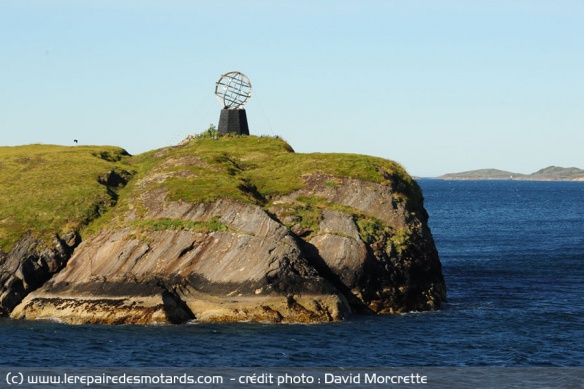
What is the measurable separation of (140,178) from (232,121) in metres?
19.2

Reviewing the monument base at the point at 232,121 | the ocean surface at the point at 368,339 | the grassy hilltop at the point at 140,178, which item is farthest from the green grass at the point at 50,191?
the monument base at the point at 232,121

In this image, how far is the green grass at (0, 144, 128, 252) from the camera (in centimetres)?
7106

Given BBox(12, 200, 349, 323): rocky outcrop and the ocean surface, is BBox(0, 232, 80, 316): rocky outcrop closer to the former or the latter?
BBox(12, 200, 349, 323): rocky outcrop

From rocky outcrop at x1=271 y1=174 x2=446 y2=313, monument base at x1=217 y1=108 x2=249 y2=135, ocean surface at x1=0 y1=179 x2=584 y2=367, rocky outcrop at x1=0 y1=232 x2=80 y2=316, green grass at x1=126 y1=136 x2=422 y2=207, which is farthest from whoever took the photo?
monument base at x1=217 y1=108 x2=249 y2=135

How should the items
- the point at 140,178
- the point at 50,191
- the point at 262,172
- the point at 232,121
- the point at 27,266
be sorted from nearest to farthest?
the point at 27,266 < the point at 50,191 < the point at 140,178 < the point at 262,172 < the point at 232,121

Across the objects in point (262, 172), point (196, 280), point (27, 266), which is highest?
point (262, 172)

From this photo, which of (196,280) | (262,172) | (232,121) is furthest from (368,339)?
(232,121)

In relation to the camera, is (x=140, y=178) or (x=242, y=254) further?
(x=140, y=178)

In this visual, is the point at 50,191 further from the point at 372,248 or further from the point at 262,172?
the point at 372,248

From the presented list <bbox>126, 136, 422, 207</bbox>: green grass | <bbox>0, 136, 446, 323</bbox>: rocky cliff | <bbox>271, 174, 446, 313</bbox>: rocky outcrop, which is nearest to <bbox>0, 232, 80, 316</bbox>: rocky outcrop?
<bbox>0, 136, 446, 323</bbox>: rocky cliff

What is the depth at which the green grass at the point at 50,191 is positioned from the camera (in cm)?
7106

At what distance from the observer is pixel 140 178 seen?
80812 millimetres

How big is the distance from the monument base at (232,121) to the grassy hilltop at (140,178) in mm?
6001

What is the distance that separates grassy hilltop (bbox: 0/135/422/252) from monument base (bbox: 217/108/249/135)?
600 cm
